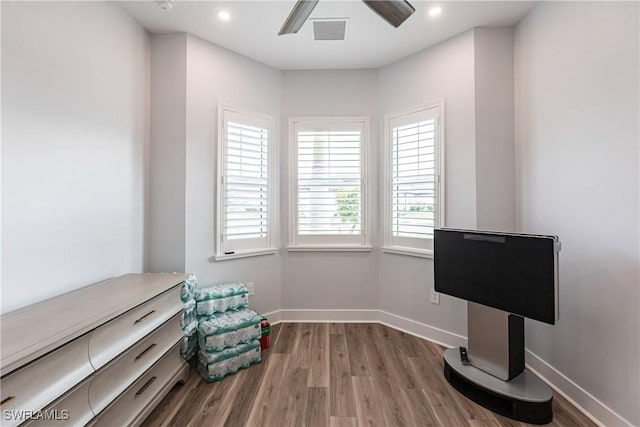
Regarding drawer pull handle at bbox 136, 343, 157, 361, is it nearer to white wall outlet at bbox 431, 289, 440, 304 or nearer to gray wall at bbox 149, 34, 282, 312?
gray wall at bbox 149, 34, 282, 312

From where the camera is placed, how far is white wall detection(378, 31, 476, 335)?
2500 mm

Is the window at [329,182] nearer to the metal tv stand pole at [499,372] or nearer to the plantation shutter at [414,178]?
the plantation shutter at [414,178]

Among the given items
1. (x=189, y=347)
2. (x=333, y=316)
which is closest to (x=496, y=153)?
(x=333, y=316)

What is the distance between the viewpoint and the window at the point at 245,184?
2.72m

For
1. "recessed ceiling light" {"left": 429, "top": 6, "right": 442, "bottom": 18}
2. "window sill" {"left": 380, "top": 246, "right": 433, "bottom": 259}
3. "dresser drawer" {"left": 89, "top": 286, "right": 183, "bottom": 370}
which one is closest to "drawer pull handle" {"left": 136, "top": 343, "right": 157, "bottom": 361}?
"dresser drawer" {"left": 89, "top": 286, "right": 183, "bottom": 370}

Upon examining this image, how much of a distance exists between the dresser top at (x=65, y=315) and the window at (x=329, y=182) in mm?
1566

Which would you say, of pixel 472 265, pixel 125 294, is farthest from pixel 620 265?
pixel 125 294

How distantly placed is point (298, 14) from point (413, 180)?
1854 millimetres

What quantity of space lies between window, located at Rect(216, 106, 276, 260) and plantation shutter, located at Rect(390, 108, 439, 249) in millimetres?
1349

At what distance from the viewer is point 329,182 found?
3.15 m

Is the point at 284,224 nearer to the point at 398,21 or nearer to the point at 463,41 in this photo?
the point at 398,21

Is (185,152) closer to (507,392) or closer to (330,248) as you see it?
(330,248)

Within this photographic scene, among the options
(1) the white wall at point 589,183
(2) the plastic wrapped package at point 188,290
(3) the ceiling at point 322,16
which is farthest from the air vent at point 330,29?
(2) the plastic wrapped package at point 188,290

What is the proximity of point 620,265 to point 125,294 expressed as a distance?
2907 mm
